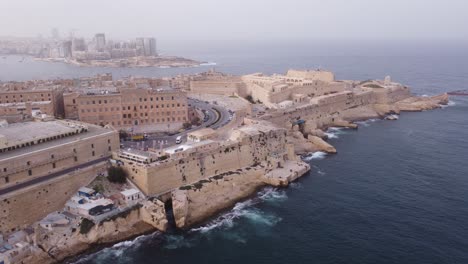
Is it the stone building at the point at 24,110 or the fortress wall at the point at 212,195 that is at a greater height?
the stone building at the point at 24,110

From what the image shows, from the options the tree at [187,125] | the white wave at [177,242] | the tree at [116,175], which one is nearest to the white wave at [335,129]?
the tree at [187,125]

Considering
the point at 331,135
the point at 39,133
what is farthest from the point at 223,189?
the point at 331,135

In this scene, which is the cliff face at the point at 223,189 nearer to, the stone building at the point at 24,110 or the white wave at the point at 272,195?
the white wave at the point at 272,195

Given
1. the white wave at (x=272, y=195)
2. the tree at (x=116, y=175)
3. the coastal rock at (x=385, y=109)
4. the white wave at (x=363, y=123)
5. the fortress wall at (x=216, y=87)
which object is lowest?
the white wave at (x=272, y=195)

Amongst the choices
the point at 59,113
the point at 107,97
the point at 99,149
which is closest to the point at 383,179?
the point at 99,149

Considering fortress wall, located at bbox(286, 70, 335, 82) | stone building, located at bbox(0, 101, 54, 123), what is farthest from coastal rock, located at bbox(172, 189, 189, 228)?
fortress wall, located at bbox(286, 70, 335, 82)

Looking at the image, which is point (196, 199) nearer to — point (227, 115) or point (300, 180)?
point (300, 180)
